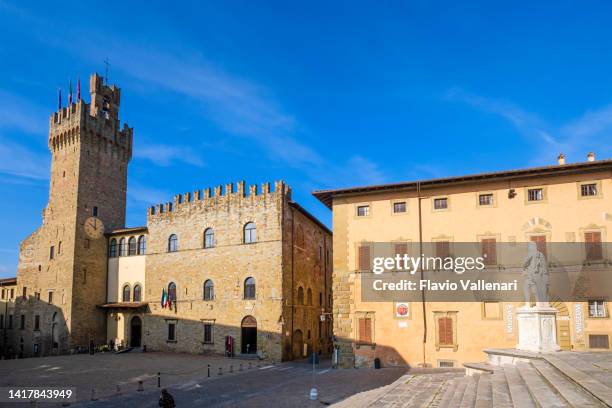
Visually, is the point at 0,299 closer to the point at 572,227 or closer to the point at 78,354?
the point at 78,354

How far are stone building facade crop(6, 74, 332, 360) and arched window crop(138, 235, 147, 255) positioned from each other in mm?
113

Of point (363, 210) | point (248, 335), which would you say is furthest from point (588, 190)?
point (248, 335)

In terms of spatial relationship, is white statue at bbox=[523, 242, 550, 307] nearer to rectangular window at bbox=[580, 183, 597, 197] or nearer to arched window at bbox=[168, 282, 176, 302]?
rectangular window at bbox=[580, 183, 597, 197]

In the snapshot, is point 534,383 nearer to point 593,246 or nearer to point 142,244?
point 593,246

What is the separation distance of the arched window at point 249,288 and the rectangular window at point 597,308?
739 inches

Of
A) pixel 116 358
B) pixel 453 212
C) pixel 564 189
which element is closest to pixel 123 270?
pixel 116 358

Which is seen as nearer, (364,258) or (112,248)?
(364,258)

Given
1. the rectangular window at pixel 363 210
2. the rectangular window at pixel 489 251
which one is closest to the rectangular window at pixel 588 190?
the rectangular window at pixel 489 251

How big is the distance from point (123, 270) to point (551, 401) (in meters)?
35.6

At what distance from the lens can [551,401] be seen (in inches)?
346

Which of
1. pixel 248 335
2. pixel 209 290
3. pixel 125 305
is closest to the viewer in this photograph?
pixel 248 335

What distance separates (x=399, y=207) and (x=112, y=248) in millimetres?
25446

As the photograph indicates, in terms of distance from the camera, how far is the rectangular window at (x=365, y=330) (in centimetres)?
2534

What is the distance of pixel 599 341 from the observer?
70.9 feet
